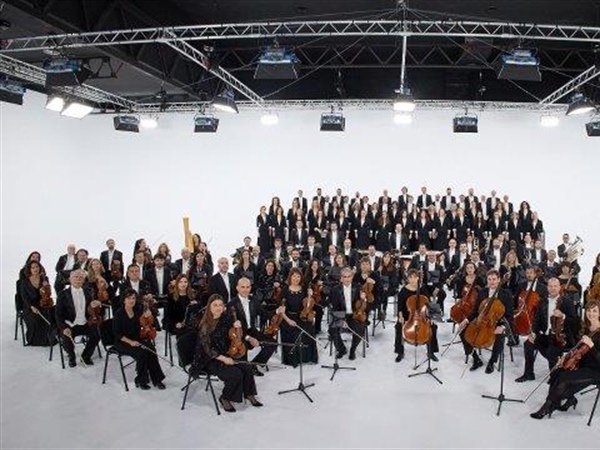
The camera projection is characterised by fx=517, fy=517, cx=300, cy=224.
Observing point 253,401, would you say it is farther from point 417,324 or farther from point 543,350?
point 543,350

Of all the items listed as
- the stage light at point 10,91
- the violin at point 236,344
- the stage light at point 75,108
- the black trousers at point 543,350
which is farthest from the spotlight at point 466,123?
the stage light at point 10,91

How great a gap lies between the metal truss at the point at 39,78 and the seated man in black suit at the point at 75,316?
5828mm

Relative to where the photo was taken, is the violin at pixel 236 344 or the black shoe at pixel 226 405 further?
the violin at pixel 236 344

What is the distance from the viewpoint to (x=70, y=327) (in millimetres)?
6305

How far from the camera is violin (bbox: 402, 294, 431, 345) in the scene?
234 inches

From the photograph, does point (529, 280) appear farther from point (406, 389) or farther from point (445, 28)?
point (445, 28)

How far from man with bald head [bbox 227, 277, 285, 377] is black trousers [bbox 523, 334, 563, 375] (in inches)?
111

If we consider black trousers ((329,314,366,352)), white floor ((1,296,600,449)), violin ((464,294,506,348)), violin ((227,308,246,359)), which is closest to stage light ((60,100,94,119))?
white floor ((1,296,600,449))

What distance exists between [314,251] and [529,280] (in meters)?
3.82

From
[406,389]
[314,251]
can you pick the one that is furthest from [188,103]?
[406,389]

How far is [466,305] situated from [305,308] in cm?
206

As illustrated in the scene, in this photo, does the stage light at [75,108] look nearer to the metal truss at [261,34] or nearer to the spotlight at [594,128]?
the metal truss at [261,34]

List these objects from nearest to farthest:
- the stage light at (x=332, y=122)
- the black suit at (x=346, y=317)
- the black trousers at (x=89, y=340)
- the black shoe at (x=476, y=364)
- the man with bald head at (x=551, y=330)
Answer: the man with bald head at (x=551, y=330)
the black shoe at (x=476, y=364)
the black trousers at (x=89, y=340)
the black suit at (x=346, y=317)
the stage light at (x=332, y=122)

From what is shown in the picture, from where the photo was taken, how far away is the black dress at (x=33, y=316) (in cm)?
692
